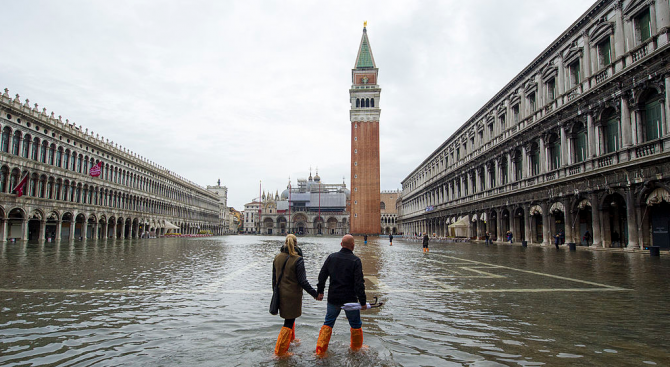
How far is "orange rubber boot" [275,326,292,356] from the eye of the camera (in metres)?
5.49

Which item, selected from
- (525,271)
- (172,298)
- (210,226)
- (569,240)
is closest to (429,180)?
(569,240)

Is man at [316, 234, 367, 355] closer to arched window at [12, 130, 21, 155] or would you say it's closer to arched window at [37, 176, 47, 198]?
arched window at [12, 130, 21, 155]

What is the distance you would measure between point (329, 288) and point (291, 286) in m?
0.53

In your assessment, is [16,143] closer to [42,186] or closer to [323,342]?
[42,186]

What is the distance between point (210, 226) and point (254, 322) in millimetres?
120644

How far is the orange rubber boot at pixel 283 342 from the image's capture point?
5.49 meters

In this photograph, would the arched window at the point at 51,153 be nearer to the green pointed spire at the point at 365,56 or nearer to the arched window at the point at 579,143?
the arched window at the point at 579,143

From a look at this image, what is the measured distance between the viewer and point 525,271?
48.3ft

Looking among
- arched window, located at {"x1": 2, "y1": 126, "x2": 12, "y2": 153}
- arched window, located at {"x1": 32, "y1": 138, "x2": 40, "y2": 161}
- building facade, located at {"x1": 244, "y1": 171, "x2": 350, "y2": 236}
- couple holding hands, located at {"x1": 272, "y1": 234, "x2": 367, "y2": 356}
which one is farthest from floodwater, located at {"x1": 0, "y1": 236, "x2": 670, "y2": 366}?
building facade, located at {"x1": 244, "y1": 171, "x2": 350, "y2": 236}

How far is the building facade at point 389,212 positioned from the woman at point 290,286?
131885mm

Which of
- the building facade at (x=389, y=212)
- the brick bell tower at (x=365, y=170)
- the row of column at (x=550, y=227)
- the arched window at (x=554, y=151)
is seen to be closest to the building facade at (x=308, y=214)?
the building facade at (x=389, y=212)

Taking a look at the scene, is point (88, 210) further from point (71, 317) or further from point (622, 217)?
point (622, 217)

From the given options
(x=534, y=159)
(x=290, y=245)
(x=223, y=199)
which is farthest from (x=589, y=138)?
(x=223, y=199)

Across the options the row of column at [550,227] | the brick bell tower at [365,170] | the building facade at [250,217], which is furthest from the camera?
the building facade at [250,217]
